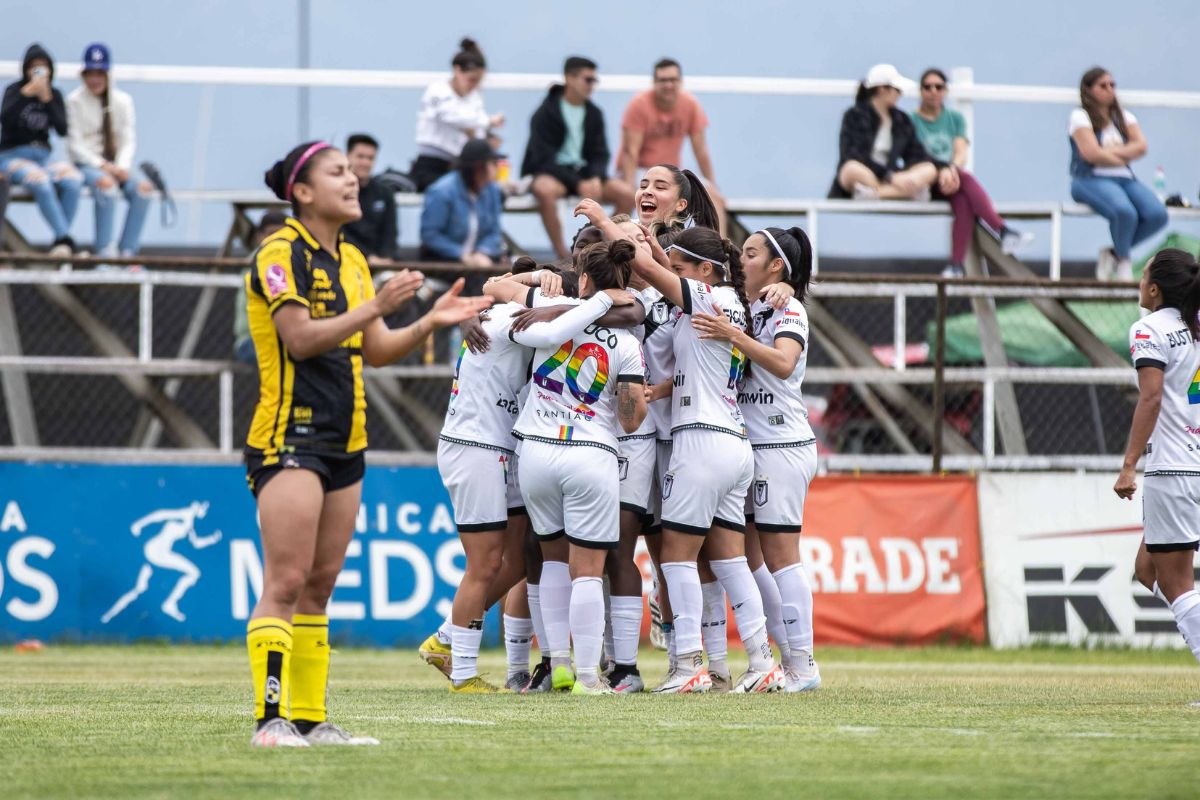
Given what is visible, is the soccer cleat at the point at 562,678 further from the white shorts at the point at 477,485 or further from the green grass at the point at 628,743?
the white shorts at the point at 477,485

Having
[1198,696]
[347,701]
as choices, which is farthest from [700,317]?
[1198,696]

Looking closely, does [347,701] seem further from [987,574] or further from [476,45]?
[476,45]

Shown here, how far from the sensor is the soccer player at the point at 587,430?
27.4 ft

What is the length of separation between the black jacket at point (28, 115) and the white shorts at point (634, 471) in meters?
8.44

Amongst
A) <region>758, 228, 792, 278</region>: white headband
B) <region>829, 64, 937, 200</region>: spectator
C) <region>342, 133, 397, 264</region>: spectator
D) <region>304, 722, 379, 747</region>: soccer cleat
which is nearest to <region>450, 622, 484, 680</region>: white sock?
<region>758, 228, 792, 278</region>: white headband

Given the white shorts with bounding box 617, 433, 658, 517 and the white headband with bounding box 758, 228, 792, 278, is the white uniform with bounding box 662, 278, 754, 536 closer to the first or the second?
the white shorts with bounding box 617, 433, 658, 517

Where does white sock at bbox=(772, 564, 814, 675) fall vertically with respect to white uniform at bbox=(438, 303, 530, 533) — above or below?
below

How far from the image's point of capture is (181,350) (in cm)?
1567

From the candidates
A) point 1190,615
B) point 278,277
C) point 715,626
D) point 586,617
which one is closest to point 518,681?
point 586,617

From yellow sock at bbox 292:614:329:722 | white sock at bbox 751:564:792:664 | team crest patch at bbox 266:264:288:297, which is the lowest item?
white sock at bbox 751:564:792:664

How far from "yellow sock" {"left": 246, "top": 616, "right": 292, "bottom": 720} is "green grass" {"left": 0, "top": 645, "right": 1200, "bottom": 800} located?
0.21 metres

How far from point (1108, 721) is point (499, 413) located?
347cm

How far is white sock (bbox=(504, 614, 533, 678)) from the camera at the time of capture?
9.12 m

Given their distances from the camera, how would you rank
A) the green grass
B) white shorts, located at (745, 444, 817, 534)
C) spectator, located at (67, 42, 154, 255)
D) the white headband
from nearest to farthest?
the green grass < white shorts, located at (745, 444, 817, 534) < the white headband < spectator, located at (67, 42, 154, 255)
